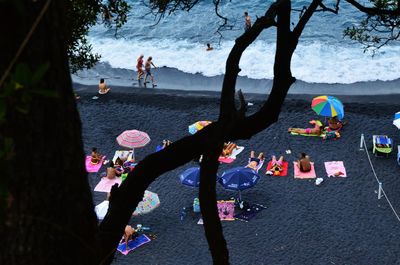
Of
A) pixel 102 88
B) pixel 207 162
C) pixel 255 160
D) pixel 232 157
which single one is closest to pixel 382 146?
pixel 255 160

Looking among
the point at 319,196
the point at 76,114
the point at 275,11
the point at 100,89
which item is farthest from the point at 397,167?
the point at 76,114

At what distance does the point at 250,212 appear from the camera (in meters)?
15.2

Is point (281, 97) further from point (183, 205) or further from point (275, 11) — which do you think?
point (183, 205)

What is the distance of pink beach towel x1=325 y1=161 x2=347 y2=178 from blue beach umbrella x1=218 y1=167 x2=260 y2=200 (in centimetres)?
291

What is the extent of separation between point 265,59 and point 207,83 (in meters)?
4.10

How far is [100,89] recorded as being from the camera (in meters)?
23.1

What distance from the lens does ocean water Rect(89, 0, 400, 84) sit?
88.5ft

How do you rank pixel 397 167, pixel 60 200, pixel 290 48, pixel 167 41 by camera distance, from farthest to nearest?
pixel 167 41, pixel 397 167, pixel 290 48, pixel 60 200

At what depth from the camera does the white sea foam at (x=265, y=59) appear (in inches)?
1043

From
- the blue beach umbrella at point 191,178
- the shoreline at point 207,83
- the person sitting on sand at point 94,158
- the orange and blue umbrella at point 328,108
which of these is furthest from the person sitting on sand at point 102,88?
the blue beach umbrella at point 191,178

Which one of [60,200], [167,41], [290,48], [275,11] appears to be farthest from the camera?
[167,41]

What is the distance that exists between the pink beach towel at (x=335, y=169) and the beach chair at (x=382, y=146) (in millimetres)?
1151

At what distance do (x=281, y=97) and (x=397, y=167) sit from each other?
42.4ft

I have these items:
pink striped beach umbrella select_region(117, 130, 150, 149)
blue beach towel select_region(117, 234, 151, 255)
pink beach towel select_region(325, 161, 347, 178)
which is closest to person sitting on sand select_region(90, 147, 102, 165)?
pink striped beach umbrella select_region(117, 130, 150, 149)
